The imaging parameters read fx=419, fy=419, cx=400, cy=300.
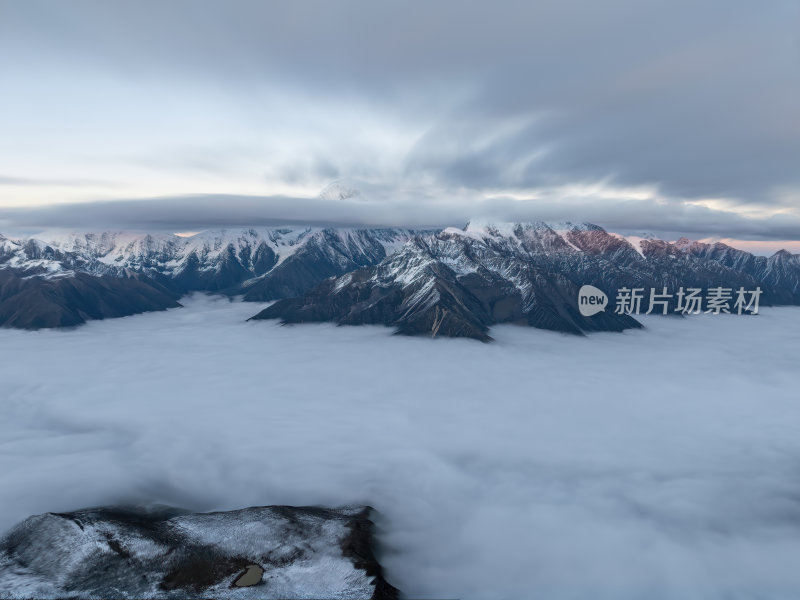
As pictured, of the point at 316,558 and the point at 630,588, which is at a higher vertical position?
the point at 316,558

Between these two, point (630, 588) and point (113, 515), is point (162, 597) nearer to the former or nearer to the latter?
point (113, 515)

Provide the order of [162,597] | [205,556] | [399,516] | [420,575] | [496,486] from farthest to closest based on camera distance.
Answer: [496,486] → [399,516] → [420,575] → [205,556] → [162,597]

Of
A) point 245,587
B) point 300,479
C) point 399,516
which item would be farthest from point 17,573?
point 399,516

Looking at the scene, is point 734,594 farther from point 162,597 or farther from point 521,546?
point 162,597

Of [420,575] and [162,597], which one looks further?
[420,575]

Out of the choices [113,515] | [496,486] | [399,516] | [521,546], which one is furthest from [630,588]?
[113,515]

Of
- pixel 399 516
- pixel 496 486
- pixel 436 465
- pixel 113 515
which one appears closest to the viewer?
pixel 113 515
